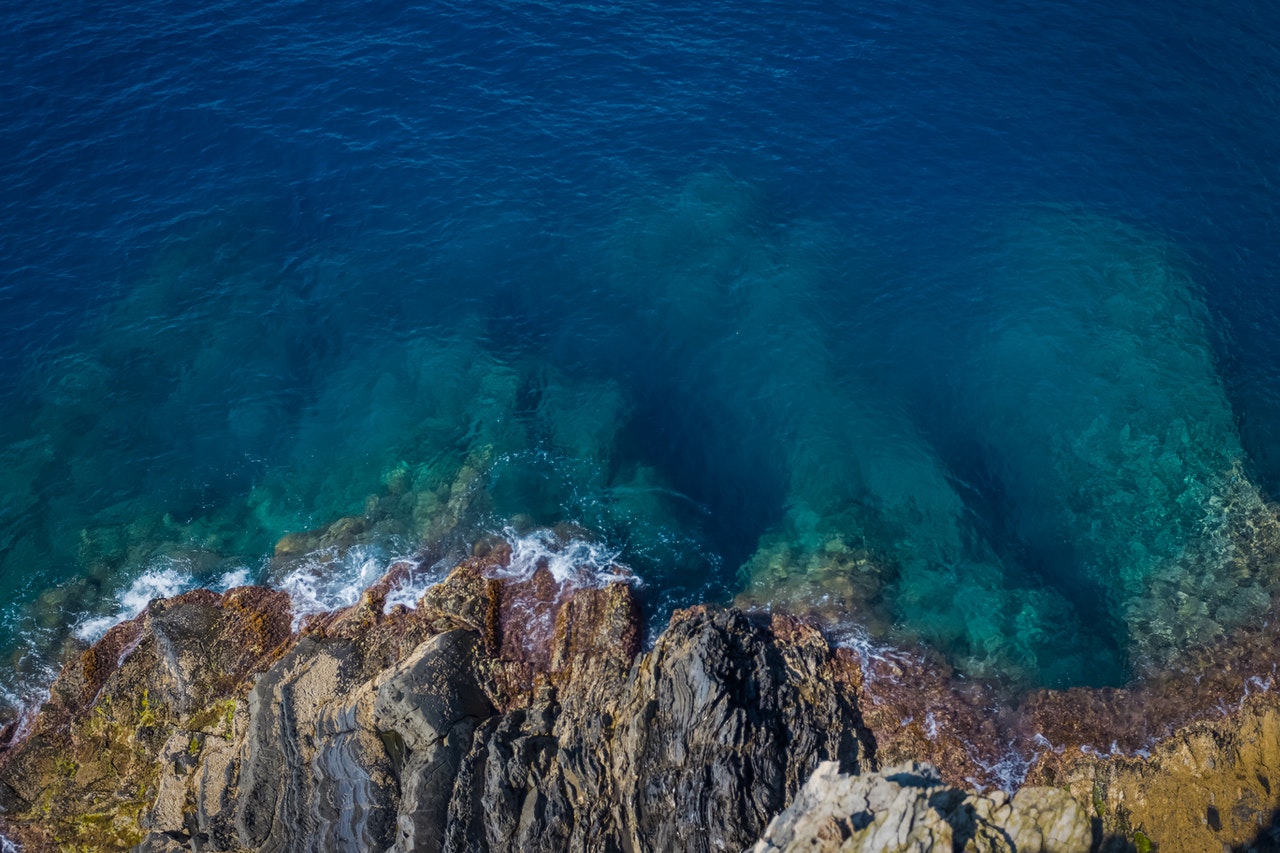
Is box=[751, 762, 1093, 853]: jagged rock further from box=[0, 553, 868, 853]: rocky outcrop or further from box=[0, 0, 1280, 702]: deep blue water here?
box=[0, 0, 1280, 702]: deep blue water

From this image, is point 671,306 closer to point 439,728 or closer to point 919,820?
point 439,728

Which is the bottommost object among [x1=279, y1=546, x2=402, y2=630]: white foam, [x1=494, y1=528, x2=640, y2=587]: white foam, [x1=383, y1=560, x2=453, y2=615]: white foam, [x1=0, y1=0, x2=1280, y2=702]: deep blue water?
[x1=279, y1=546, x2=402, y2=630]: white foam

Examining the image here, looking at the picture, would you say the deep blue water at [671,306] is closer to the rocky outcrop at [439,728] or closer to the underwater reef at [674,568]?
the underwater reef at [674,568]

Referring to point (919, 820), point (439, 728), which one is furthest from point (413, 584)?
point (919, 820)

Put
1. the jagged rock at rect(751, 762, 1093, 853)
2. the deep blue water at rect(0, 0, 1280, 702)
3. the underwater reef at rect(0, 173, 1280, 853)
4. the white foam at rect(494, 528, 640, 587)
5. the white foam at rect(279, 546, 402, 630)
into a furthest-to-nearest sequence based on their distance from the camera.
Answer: the deep blue water at rect(0, 0, 1280, 702)
the white foam at rect(279, 546, 402, 630)
the white foam at rect(494, 528, 640, 587)
the underwater reef at rect(0, 173, 1280, 853)
the jagged rock at rect(751, 762, 1093, 853)

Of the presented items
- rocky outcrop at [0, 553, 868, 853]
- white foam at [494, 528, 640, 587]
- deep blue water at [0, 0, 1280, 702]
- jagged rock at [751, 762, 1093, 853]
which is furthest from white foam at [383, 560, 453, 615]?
jagged rock at [751, 762, 1093, 853]
